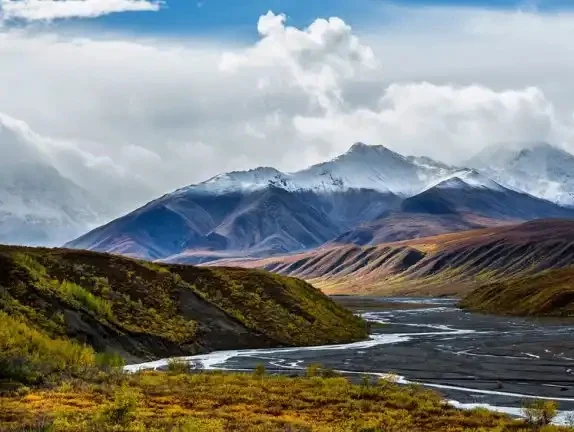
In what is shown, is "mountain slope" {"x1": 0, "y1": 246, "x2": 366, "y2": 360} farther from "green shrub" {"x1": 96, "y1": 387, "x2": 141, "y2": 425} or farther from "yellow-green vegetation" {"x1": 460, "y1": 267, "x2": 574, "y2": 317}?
"yellow-green vegetation" {"x1": 460, "y1": 267, "x2": 574, "y2": 317}

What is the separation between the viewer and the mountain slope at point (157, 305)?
7550cm

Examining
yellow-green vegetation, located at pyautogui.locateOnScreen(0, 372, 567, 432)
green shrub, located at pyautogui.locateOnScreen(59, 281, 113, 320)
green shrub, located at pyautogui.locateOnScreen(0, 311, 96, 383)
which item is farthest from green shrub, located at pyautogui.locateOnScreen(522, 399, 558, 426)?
green shrub, located at pyautogui.locateOnScreen(59, 281, 113, 320)

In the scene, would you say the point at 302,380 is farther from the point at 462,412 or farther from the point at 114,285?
the point at 114,285

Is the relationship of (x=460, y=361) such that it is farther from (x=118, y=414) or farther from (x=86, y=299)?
(x=118, y=414)

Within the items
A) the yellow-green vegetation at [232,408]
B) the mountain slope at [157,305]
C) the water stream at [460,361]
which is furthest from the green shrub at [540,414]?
the mountain slope at [157,305]

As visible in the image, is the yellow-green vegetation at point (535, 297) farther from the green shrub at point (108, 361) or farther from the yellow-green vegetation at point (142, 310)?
the green shrub at point (108, 361)

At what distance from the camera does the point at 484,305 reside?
188 meters

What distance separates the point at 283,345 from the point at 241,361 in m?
17.2

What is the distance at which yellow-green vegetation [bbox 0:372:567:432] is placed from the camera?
3444 centimetres

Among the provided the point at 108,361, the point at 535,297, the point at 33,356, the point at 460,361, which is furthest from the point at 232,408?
the point at 535,297

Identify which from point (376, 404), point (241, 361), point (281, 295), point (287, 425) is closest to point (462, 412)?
point (376, 404)

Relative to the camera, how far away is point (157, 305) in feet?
298

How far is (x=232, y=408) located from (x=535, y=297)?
139514 millimetres

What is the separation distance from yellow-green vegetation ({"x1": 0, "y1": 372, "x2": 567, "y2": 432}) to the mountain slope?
22.8 m
